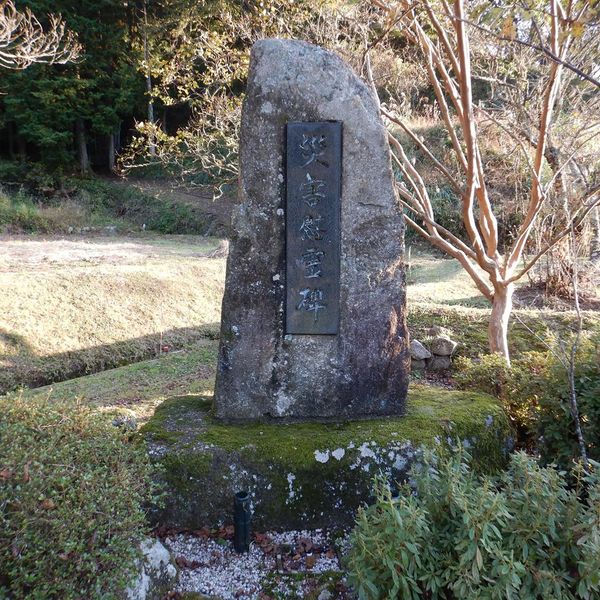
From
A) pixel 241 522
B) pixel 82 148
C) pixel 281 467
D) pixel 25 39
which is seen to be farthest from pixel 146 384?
pixel 82 148

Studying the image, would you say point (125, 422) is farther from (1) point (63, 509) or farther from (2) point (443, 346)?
(2) point (443, 346)

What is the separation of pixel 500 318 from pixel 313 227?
2808 millimetres

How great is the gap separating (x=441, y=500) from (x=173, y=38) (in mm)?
14213

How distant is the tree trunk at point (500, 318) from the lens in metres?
5.52

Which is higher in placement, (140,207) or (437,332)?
(140,207)

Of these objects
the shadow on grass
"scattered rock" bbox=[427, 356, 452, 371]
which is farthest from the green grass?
"scattered rock" bbox=[427, 356, 452, 371]

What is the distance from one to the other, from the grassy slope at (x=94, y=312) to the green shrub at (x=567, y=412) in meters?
5.98

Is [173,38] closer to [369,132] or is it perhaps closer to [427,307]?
[427,307]

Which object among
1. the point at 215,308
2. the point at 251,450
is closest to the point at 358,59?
the point at 215,308

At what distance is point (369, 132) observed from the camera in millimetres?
3789

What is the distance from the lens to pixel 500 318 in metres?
5.61

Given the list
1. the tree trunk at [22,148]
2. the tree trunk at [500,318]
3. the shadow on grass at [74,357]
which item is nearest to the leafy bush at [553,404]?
the tree trunk at [500,318]

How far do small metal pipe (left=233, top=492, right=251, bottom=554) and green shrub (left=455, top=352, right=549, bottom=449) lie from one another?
7.09 ft

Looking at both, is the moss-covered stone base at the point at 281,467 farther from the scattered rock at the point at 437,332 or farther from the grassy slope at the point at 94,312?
the grassy slope at the point at 94,312
